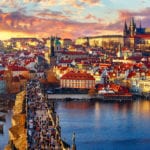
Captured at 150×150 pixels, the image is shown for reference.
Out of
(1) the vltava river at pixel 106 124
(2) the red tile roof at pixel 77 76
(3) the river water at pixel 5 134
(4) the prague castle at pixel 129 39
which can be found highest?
(4) the prague castle at pixel 129 39

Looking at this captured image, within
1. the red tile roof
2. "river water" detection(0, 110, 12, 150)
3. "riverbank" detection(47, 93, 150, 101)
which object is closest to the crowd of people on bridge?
"river water" detection(0, 110, 12, 150)

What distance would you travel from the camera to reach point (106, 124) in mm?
9961

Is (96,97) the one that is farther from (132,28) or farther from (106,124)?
(132,28)

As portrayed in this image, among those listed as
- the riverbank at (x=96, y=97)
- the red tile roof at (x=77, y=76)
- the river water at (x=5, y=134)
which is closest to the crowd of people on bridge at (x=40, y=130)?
the river water at (x=5, y=134)

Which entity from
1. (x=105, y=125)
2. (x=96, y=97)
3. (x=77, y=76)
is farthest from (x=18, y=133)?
(x=77, y=76)

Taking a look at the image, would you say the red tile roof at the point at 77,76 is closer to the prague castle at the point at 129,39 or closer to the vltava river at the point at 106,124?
the vltava river at the point at 106,124

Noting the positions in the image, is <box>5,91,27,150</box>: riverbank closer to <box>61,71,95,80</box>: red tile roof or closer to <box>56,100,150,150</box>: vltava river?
<box>56,100,150,150</box>: vltava river

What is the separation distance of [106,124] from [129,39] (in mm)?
21674

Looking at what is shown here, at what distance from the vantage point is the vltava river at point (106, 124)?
27.0 ft

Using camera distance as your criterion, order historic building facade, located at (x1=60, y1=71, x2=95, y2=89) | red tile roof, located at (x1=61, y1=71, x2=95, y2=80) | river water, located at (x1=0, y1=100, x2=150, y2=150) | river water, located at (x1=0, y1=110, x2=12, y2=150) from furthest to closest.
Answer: red tile roof, located at (x1=61, y1=71, x2=95, y2=80), historic building facade, located at (x1=60, y1=71, x2=95, y2=89), river water, located at (x1=0, y1=100, x2=150, y2=150), river water, located at (x1=0, y1=110, x2=12, y2=150)

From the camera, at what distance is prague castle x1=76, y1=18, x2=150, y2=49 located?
30.9 m

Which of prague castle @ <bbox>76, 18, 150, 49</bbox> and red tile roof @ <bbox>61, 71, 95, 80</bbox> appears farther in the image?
prague castle @ <bbox>76, 18, 150, 49</bbox>

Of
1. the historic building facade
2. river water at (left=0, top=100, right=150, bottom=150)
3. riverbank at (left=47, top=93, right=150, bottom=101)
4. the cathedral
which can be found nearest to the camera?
river water at (left=0, top=100, right=150, bottom=150)

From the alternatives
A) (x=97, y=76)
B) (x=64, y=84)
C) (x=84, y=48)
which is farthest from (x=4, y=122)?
(x=84, y=48)
